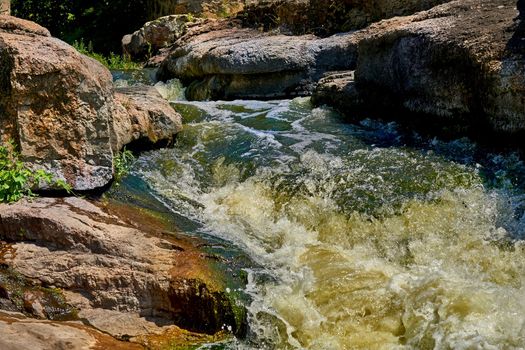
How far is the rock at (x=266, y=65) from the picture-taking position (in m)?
11.2

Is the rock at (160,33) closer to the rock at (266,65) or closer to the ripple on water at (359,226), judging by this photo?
the rock at (266,65)

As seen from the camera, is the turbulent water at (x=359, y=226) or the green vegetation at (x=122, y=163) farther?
the green vegetation at (x=122, y=163)

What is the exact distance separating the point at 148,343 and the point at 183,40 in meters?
11.0

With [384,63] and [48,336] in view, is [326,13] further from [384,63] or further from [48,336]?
[48,336]

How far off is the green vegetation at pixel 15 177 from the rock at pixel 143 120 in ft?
4.19

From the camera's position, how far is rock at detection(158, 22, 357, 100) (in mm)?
11211

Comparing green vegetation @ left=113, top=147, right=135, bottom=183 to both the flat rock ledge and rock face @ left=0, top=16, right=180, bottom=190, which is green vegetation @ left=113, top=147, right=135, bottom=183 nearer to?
rock face @ left=0, top=16, right=180, bottom=190

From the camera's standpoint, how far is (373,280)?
5180 millimetres

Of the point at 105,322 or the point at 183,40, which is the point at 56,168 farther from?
the point at 183,40

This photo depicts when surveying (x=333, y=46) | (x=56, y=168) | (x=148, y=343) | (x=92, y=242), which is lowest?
(x=148, y=343)

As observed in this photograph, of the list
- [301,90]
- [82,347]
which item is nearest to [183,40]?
[301,90]

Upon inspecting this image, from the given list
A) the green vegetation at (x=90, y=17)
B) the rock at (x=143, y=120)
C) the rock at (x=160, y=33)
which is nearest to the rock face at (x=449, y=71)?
the rock at (x=143, y=120)

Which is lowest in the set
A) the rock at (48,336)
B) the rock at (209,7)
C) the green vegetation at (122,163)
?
the rock at (48,336)

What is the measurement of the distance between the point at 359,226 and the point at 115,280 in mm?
2399
